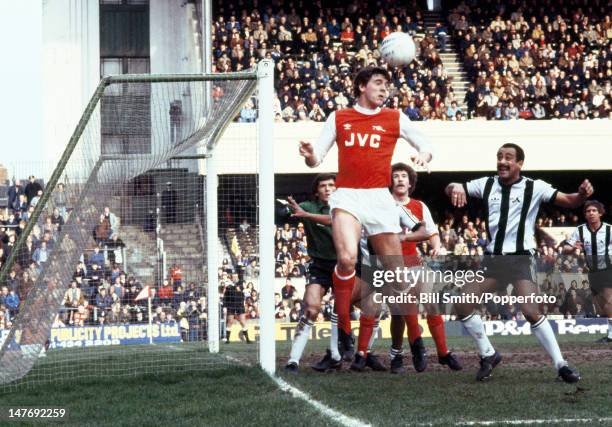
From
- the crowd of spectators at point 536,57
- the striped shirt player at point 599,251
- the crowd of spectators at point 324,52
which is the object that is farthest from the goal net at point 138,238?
the crowd of spectators at point 536,57

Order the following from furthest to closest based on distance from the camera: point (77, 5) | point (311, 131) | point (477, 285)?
point (77, 5), point (311, 131), point (477, 285)

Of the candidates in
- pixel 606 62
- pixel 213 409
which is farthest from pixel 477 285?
pixel 606 62

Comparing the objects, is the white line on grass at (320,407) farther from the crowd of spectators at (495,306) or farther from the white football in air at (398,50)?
the crowd of spectators at (495,306)

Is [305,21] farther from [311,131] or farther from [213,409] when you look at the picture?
[213,409]

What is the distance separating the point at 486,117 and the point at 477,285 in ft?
76.7

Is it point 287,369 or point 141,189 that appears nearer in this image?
point 287,369

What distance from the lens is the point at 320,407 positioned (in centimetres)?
699

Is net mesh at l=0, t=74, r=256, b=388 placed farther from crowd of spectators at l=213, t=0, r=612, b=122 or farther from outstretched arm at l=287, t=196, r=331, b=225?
crowd of spectators at l=213, t=0, r=612, b=122

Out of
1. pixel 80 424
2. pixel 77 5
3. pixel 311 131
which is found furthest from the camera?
pixel 77 5

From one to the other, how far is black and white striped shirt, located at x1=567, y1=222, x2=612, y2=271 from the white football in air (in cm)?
512

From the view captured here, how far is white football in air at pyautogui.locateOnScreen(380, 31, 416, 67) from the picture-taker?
11781 mm

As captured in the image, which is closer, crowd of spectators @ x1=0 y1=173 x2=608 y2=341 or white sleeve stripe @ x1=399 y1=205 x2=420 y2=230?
white sleeve stripe @ x1=399 y1=205 x2=420 y2=230

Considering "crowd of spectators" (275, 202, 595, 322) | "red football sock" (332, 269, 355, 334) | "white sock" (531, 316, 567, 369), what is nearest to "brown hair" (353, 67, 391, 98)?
"red football sock" (332, 269, 355, 334)

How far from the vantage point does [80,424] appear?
6832mm
